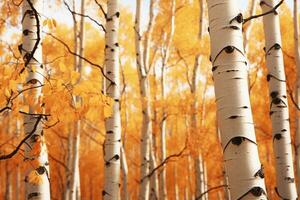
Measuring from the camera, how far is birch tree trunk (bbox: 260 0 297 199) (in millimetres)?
3029

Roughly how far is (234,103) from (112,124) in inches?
77.4

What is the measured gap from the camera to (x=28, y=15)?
314 cm

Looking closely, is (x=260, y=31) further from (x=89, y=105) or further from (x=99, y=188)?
(x=99, y=188)

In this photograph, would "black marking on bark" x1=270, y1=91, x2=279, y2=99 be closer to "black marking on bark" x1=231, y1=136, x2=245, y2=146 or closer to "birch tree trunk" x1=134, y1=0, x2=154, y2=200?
"black marking on bark" x1=231, y1=136, x2=245, y2=146

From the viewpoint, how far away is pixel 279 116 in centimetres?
314

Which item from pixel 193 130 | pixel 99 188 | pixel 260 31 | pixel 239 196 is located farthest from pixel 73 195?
pixel 99 188

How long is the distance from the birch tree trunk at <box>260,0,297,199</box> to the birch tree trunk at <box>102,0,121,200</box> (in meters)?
1.52

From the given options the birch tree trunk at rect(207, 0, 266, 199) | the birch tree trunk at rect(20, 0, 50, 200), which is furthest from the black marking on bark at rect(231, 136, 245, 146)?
the birch tree trunk at rect(20, 0, 50, 200)

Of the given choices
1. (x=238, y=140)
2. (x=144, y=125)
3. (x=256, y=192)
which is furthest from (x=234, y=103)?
(x=144, y=125)

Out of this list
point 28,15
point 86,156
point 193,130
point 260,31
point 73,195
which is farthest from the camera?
point 86,156

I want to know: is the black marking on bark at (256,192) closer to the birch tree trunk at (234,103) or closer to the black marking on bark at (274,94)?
the birch tree trunk at (234,103)

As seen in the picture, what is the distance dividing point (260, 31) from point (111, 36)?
1069 centimetres

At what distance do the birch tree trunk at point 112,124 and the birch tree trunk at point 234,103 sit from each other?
1740 millimetres

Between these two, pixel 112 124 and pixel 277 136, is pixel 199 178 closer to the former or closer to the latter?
pixel 112 124
